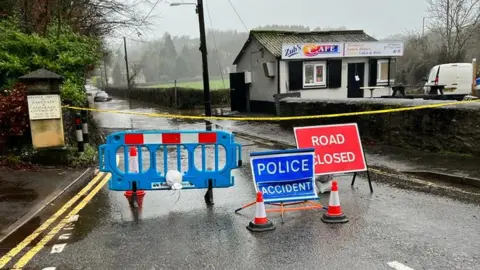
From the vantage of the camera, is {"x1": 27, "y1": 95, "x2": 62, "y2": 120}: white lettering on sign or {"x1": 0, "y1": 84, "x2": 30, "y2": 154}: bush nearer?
{"x1": 27, "y1": 95, "x2": 62, "y2": 120}: white lettering on sign

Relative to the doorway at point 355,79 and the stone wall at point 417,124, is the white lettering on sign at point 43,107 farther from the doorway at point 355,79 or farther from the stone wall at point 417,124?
the doorway at point 355,79

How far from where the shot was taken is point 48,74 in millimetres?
8609

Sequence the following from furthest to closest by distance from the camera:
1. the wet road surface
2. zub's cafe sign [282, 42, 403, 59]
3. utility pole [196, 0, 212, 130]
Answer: zub's cafe sign [282, 42, 403, 59], utility pole [196, 0, 212, 130], the wet road surface

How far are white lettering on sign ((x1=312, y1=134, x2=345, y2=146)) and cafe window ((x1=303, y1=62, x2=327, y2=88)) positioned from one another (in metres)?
13.4

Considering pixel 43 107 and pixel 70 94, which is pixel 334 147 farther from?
pixel 70 94

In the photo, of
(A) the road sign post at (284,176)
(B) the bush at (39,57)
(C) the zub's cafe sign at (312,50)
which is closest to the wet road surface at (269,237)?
(A) the road sign post at (284,176)

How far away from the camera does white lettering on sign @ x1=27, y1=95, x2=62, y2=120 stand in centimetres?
848

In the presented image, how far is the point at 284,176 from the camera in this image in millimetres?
5664

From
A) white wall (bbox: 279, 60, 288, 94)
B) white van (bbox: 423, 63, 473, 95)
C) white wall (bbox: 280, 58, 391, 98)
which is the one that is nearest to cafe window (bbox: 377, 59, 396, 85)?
white wall (bbox: 280, 58, 391, 98)

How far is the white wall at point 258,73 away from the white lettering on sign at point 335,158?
13238 millimetres

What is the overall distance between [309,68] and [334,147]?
45.4ft

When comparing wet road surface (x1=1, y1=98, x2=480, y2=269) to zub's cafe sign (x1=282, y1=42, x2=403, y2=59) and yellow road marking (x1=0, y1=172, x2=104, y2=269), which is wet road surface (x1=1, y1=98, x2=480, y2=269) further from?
zub's cafe sign (x1=282, y1=42, x2=403, y2=59)

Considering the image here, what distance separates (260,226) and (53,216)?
2962mm

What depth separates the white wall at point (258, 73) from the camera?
20484 millimetres
